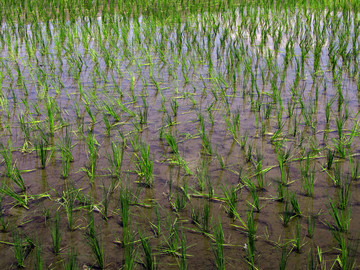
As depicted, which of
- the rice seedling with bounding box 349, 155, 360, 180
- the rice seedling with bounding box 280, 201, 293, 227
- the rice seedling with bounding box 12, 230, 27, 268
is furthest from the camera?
the rice seedling with bounding box 349, 155, 360, 180

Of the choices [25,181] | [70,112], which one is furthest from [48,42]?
[25,181]

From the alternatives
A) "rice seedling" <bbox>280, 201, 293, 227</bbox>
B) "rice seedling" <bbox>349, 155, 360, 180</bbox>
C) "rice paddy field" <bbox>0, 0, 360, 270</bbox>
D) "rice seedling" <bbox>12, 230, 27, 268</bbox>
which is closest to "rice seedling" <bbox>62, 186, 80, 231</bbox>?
"rice paddy field" <bbox>0, 0, 360, 270</bbox>

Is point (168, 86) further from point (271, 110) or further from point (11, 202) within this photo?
point (11, 202)

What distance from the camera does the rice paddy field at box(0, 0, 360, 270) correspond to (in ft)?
5.80

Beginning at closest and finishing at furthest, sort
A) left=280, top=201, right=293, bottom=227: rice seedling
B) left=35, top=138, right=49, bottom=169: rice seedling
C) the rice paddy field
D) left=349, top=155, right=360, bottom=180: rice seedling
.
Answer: the rice paddy field, left=280, top=201, right=293, bottom=227: rice seedling, left=349, top=155, right=360, bottom=180: rice seedling, left=35, top=138, right=49, bottom=169: rice seedling

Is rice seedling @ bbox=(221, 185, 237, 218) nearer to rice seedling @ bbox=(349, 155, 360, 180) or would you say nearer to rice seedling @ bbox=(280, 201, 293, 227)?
rice seedling @ bbox=(280, 201, 293, 227)

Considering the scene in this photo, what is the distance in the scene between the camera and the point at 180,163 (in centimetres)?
241

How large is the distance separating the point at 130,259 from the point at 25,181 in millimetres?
956

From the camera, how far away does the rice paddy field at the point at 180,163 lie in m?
1.77

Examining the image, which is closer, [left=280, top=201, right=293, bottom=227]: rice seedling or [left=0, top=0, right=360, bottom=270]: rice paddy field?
[left=0, top=0, right=360, bottom=270]: rice paddy field

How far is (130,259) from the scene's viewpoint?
165 cm

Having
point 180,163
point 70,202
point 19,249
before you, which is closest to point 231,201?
point 180,163

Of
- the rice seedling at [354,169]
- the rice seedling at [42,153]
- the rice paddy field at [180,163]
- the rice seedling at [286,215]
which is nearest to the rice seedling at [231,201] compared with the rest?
the rice paddy field at [180,163]

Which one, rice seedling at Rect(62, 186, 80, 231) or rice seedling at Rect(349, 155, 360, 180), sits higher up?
rice seedling at Rect(349, 155, 360, 180)
